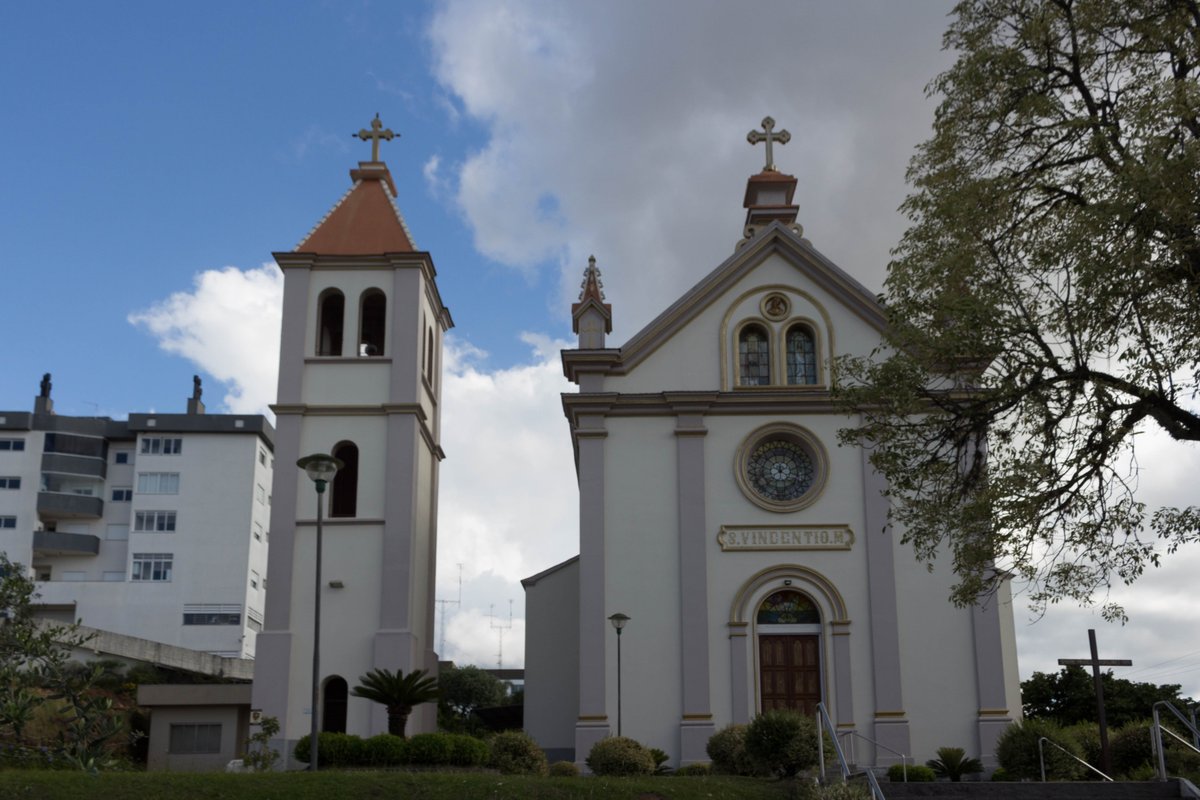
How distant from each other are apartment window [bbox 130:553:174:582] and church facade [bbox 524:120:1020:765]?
1723 inches

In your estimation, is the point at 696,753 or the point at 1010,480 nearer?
the point at 1010,480

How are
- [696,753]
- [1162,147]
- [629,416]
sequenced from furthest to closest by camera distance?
[629,416], [696,753], [1162,147]

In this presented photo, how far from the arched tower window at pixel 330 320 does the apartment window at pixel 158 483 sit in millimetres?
40175

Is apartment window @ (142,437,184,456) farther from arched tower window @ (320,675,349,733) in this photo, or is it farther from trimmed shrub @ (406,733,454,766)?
trimmed shrub @ (406,733,454,766)

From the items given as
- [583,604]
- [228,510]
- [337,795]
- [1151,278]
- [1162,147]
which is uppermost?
[228,510]

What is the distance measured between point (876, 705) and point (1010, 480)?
13298 mm

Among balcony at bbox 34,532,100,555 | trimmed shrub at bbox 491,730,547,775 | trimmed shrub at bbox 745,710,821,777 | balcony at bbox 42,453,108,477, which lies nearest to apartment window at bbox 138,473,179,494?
balcony at bbox 42,453,108,477

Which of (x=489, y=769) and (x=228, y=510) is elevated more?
(x=228, y=510)

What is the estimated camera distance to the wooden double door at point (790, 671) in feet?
95.3

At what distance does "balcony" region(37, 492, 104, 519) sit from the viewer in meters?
70.6

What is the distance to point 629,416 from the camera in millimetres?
30688

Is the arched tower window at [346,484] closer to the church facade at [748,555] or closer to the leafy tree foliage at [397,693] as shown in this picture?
the leafy tree foliage at [397,693]

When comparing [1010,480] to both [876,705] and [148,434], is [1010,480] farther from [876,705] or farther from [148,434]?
[148,434]

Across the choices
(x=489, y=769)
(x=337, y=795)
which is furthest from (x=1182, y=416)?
(x=489, y=769)
